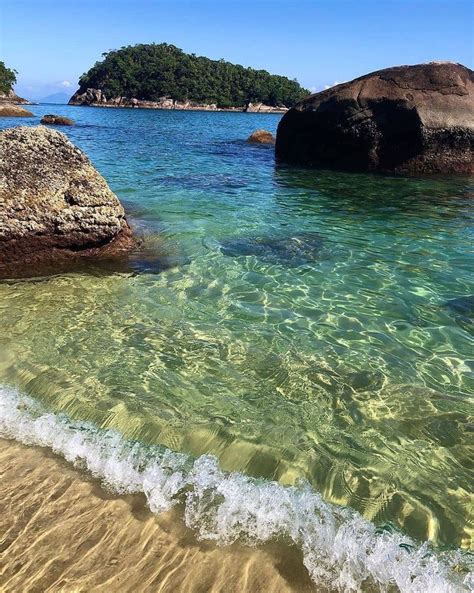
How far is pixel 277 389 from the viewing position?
14.6 feet

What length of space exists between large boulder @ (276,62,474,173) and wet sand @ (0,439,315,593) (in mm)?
15725

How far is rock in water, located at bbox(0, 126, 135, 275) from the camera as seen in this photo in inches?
278

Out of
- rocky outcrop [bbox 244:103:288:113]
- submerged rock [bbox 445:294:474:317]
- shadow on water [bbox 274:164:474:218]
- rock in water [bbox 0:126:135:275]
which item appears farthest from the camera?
rocky outcrop [bbox 244:103:288:113]

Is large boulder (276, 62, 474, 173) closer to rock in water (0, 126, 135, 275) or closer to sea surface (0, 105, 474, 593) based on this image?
sea surface (0, 105, 474, 593)

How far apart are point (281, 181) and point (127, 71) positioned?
459ft

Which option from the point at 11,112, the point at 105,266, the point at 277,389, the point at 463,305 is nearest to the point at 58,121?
the point at 11,112

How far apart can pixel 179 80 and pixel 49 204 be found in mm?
143455

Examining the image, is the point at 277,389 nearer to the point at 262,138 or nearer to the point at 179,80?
the point at 262,138

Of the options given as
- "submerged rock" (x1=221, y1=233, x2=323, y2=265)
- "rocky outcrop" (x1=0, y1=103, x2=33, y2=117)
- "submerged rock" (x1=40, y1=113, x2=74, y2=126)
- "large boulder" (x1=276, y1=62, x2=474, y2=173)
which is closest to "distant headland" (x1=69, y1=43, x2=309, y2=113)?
"rocky outcrop" (x1=0, y1=103, x2=33, y2=117)

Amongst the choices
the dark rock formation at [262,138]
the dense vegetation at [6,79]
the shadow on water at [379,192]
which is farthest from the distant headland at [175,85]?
the shadow on water at [379,192]

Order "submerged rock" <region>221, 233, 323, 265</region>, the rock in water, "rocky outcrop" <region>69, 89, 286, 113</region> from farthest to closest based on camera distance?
"rocky outcrop" <region>69, 89, 286, 113</region>
"submerged rock" <region>221, 233, 323, 265</region>
the rock in water

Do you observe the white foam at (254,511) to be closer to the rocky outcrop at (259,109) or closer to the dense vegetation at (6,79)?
the dense vegetation at (6,79)

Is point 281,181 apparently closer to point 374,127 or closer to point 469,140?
point 374,127

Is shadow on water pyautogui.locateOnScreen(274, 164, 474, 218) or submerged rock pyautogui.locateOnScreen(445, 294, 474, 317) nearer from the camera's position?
submerged rock pyautogui.locateOnScreen(445, 294, 474, 317)
